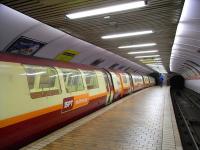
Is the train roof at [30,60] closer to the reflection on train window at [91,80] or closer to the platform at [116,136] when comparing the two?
the reflection on train window at [91,80]

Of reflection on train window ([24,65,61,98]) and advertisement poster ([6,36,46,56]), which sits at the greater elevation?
advertisement poster ([6,36,46,56])

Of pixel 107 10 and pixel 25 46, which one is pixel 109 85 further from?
pixel 107 10

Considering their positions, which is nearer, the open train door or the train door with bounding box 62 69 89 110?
the train door with bounding box 62 69 89 110

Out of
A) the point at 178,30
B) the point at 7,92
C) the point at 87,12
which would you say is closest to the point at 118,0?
the point at 87,12

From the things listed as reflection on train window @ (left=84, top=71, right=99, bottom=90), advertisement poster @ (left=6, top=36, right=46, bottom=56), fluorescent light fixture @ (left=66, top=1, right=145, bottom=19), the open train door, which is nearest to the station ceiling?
fluorescent light fixture @ (left=66, top=1, right=145, bottom=19)

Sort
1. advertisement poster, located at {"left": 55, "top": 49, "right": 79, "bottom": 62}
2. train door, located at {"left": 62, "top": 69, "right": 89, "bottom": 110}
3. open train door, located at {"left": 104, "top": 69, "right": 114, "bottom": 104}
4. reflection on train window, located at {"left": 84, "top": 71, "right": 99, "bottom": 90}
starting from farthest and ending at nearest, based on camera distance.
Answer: advertisement poster, located at {"left": 55, "top": 49, "right": 79, "bottom": 62}, open train door, located at {"left": 104, "top": 69, "right": 114, "bottom": 104}, reflection on train window, located at {"left": 84, "top": 71, "right": 99, "bottom": 90}, train door, located at {"left": 62, "top": 69, "right": 89, "bottom": 110}

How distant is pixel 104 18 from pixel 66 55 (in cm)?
561

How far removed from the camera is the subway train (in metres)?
4.47

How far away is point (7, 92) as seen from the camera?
4.45 metres

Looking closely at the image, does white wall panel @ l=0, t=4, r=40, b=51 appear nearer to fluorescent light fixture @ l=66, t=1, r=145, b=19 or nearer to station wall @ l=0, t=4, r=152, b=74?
station wall @ l=0, t=4, r=152, b=74

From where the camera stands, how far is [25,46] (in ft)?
30.6

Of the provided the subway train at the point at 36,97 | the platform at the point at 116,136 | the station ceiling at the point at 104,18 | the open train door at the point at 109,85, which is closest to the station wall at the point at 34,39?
the station ceiling at the point at 104,18

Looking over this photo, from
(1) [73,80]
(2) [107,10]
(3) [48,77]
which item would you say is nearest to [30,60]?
(3) [48,77]

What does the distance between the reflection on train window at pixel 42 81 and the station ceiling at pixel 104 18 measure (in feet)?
5.89
